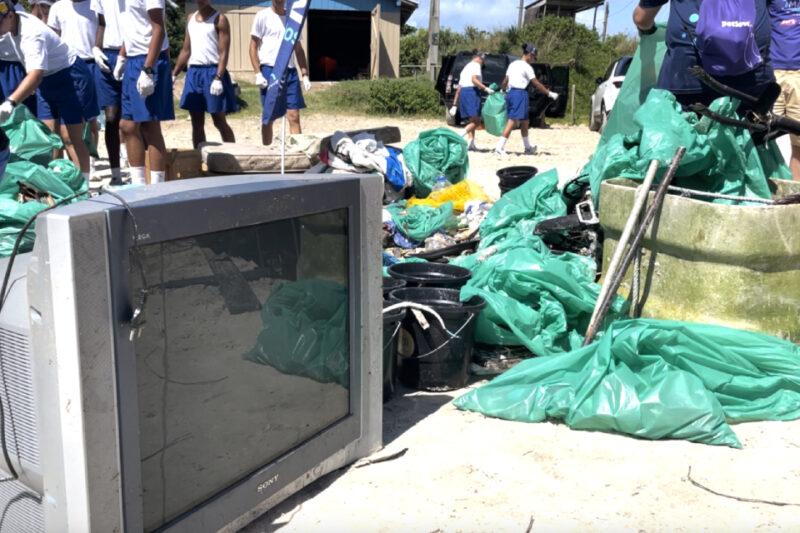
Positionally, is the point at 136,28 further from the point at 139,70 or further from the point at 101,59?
the point at 101,59

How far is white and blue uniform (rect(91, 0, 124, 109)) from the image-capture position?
21.0ft

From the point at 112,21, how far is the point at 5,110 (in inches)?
51.7

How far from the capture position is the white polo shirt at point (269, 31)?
314 inches

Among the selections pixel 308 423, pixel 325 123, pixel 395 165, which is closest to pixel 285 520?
pixel 308 423

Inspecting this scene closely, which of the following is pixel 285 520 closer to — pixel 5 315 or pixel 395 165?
pixel 5 315

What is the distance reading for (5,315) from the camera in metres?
2.17

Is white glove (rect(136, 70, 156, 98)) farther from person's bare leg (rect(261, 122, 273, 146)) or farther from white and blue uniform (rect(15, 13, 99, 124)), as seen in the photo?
person's bare leg (rect(261, 122, 273, 146))

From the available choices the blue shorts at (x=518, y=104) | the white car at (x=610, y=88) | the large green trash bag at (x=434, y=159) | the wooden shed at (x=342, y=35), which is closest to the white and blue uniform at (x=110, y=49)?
the large green trash bag at (x=434, y=159)

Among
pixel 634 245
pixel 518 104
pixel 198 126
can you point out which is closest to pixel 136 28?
pixel 198 126

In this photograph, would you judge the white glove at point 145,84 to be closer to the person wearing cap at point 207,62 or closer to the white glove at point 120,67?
the white glove at point 120,67

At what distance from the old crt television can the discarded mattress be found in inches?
152

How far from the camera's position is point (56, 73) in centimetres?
659

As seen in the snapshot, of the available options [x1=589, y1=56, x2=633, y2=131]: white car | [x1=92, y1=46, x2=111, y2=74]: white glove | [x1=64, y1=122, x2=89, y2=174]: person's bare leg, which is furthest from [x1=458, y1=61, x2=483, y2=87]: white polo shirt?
[x1=64, y1=122, x2=89, y2=174]: person's bare leg

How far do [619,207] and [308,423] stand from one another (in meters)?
2.41
